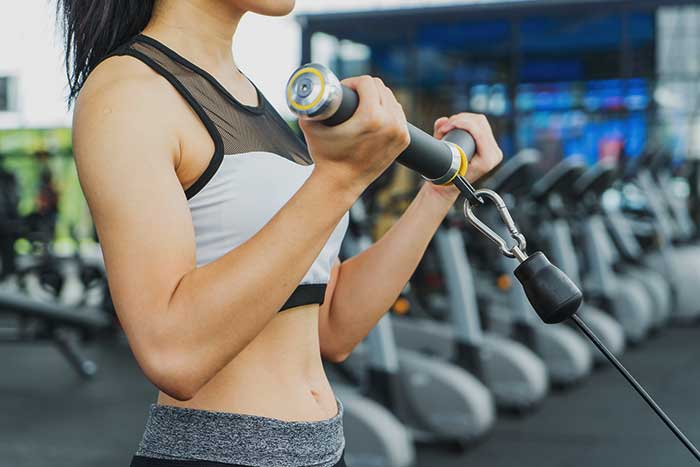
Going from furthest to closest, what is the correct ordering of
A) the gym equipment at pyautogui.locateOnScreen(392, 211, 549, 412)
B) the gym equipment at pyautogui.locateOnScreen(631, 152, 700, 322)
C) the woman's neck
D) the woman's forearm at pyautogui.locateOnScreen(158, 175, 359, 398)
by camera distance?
1. the gym equipment at pyautogui.locateOnScreen(631, 152, 700, 322)
2. the gym equipment at pyautogui.locateOnScreen(392, 211, 549, 412)
3. the woman's neck
4. the woman's forearm at pyautogui.locateOnScreen(158, 175, 359, 398)

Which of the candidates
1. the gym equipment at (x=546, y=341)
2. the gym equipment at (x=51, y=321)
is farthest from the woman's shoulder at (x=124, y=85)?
the gym equipment at (x=51, y=321)

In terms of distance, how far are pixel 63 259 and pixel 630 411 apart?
4.28 m

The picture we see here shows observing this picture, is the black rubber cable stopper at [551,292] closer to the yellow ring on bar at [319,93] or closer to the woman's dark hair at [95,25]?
the yellow ring on bar at [319,93]

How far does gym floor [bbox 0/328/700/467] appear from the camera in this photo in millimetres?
3951

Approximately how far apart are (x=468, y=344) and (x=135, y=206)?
372 centimetres

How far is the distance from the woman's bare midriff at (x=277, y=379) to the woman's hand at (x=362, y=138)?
0.88 feet

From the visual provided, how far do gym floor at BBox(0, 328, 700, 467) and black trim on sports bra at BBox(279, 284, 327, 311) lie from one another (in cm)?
298

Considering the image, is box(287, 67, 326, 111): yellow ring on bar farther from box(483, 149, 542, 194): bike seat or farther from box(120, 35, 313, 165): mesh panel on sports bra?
box(483, 149, 542, 194): bike seat

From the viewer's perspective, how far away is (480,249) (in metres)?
5.18

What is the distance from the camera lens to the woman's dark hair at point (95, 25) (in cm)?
102

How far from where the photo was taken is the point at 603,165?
612 cm

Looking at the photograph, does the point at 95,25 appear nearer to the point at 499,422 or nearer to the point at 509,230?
the point at 509,230

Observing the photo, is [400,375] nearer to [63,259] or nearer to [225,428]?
[225,428]

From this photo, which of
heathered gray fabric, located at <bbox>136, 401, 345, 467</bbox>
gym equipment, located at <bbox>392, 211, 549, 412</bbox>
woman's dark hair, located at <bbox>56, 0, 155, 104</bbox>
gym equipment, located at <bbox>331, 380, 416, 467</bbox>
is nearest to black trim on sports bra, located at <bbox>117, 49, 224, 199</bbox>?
woman's dark hair, located at <bbox>56, 0, 155, 104</bbox>
